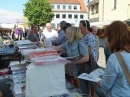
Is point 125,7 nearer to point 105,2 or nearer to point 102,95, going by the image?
point 105,2

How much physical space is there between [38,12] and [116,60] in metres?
47.5

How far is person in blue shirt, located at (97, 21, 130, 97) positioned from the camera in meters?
1.48

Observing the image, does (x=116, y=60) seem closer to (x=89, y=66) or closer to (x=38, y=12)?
(x=89, y=66)

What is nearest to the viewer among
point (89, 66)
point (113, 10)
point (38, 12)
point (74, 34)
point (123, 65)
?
point (123, 65)

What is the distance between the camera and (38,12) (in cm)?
4747

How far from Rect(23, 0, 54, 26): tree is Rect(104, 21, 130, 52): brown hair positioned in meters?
46.1

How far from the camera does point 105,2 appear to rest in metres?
22.5

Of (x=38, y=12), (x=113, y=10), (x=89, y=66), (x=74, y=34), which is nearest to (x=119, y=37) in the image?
(x=74, y=34)

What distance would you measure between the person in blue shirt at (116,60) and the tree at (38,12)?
151 feet

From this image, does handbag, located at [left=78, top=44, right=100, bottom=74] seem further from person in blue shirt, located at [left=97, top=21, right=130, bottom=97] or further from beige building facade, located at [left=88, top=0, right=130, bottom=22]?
beige building facade, located at [left=88, top=0, right=130, bottom=22]

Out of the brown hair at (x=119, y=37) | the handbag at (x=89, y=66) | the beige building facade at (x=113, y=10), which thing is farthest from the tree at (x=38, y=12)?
the brown hair at (x=119, y=37)

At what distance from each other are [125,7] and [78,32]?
56.0 feet

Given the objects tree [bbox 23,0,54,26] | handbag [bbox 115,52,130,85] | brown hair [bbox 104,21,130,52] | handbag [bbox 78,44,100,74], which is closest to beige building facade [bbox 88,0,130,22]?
handbag [bbox 78,44,100,74]

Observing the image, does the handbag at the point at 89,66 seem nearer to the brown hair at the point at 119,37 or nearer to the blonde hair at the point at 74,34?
the blonde hair at the point at 74,34
